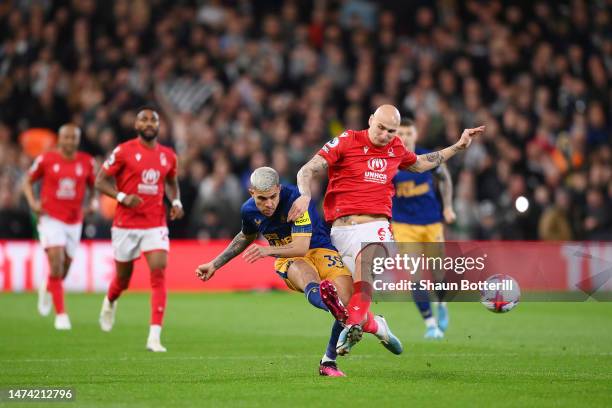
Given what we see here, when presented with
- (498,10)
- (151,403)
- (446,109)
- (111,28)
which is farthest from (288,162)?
(151,403)

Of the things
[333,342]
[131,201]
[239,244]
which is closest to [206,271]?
[239,244]

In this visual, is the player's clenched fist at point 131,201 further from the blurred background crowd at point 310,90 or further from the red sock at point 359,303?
the blurred background crowd at point 310,90

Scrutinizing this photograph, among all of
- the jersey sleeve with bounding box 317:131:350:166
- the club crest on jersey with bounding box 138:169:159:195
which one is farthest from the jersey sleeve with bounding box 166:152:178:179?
the jersey sleeve with bounding box 317:131:350:166

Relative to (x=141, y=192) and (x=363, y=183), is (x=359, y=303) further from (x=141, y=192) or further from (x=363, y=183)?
(x=141, y=192)

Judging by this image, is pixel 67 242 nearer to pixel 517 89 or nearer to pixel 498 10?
pixel 517 89

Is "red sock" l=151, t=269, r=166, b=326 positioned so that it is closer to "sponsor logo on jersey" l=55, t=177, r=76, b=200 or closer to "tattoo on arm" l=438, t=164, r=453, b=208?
"sponsor logo on jersey" l=55, t=177, r=76, b=200

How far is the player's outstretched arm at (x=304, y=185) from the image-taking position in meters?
9.57

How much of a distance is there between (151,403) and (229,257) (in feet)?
7.98

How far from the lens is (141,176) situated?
1375cm

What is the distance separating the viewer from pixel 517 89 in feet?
84.5

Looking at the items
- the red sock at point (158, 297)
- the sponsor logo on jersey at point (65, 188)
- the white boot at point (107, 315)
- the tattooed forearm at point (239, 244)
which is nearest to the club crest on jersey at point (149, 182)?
the red sock at point (158, 297)

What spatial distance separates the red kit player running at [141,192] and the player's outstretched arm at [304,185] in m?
3.63

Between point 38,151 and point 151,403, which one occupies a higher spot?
point 38,151

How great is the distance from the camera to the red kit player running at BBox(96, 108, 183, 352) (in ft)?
44.6
